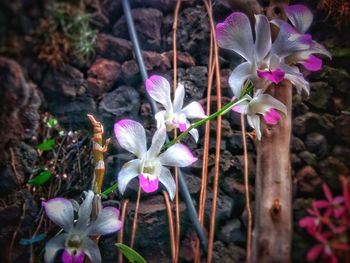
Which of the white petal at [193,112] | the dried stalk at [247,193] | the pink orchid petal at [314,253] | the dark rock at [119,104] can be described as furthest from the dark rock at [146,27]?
the pink orchid petal at [314,253]

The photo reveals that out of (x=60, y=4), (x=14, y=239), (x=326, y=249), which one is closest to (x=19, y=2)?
(x=60, y=4)

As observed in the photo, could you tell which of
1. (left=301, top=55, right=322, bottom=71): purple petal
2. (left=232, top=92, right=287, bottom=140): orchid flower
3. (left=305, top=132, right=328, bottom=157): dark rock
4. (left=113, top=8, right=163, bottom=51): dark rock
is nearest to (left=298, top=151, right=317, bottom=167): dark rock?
(left=305, top=132, right=328, bottom=157): dark rock

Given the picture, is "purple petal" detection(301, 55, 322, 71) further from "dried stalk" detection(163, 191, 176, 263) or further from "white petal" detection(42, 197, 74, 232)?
"white petal" detection(42, 197, 74, 232)

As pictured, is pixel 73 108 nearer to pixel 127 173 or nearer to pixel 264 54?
pixel 127 173

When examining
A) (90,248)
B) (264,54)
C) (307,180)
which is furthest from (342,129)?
(90,248)

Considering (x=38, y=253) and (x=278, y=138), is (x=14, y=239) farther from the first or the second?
(x=278, y=138)
